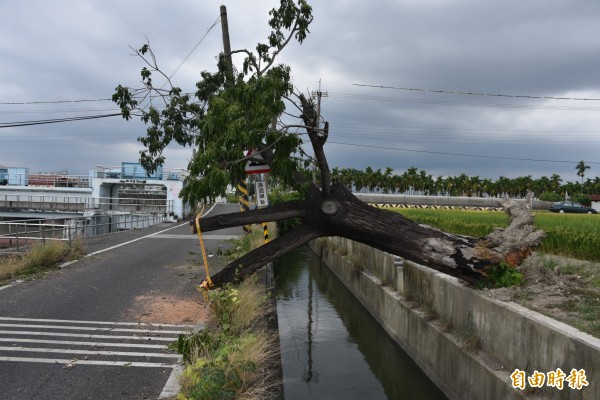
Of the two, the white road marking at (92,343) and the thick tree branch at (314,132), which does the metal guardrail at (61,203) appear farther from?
the white road marking at (92,343)

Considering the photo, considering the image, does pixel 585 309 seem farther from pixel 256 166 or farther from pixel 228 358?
pixel 256 166

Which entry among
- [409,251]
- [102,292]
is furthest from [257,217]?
[102,292]

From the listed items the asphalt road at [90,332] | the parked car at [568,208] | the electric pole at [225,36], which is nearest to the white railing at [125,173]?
the electric pole at [225,36]

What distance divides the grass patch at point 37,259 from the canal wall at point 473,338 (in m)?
8.39

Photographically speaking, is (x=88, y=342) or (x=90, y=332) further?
(x=90, y=332)

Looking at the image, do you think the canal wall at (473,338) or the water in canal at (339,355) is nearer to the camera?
the canal wall at (473,338)

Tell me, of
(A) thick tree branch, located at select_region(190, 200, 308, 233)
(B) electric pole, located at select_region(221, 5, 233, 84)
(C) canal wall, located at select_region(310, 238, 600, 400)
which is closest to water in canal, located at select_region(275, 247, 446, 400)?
(C) canal wall, located at select_region(310, 238, 600, 400)

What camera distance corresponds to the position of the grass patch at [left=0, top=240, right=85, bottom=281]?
11218 mm

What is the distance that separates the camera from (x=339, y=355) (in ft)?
35.9

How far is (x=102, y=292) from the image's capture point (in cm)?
991

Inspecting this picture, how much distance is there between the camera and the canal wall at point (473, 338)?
16.1 ft

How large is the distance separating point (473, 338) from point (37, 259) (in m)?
10.3

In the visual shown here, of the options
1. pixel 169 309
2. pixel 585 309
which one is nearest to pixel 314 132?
pixel 169 309

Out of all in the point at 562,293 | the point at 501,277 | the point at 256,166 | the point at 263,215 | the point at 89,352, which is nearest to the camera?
the point at 89,352
